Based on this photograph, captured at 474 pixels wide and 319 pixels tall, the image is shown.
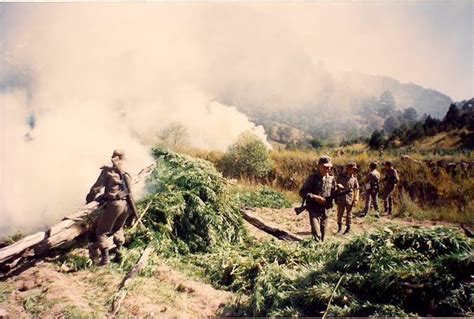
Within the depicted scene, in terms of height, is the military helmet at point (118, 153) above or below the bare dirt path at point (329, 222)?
above

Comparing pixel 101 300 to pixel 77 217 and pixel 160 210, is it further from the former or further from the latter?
pixel 160 210

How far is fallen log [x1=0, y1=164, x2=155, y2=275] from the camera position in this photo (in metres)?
5.35

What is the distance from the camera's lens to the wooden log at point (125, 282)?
463cm

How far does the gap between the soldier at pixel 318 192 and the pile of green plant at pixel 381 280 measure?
162 cm

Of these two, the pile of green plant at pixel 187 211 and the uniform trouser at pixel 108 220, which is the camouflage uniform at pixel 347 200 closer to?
the pile of green plant at pixel 187 211

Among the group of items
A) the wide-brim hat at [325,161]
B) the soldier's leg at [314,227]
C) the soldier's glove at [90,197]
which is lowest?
the soldier's leg at [314,227]

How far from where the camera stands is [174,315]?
4566mm

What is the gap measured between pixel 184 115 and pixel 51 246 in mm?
62548

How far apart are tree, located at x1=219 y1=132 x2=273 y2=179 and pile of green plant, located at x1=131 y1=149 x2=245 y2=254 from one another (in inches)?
454

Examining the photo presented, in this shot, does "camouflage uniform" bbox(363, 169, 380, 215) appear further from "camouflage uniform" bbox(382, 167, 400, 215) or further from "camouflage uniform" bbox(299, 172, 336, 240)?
"camouflage uniform" bbox(299, 172, 336, 240)

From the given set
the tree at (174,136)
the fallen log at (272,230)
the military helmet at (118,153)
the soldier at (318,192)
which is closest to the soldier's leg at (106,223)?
the military helmet at (118,153)

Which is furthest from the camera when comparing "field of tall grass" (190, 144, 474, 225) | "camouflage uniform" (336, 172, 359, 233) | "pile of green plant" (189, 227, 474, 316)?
"field of tall grass" (190, 144, 474, 225)

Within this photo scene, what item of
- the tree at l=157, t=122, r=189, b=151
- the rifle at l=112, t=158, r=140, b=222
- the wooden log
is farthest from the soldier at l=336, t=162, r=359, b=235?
the tree at l=157, t=122, r=189, b=151

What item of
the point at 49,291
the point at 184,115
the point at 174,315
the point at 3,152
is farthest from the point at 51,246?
the point at 184,115
